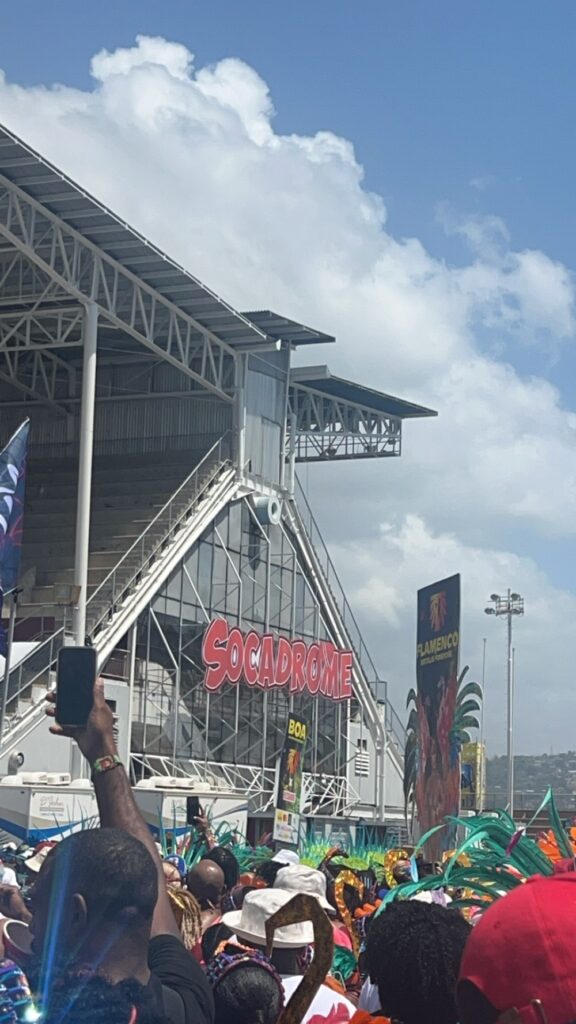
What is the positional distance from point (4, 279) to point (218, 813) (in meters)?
14.3

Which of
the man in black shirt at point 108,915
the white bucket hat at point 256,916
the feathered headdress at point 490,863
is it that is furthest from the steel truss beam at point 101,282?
the man in black shirt at point 108,915

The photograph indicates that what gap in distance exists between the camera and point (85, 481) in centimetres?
2855

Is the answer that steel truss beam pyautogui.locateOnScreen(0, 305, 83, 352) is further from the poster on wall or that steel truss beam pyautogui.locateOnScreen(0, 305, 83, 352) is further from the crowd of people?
the crowd of people

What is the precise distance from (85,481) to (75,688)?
25.4 meters

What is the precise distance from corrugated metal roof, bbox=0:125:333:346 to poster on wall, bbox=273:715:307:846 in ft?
45.3

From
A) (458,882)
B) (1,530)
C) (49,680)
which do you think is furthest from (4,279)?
(458,882)

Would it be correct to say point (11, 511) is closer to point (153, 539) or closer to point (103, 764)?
point (153, 539)

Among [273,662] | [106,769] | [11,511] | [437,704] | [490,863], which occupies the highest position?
[11,511]

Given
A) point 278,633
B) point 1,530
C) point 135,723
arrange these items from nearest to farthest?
point 1,530, point 135,723, point 278,633

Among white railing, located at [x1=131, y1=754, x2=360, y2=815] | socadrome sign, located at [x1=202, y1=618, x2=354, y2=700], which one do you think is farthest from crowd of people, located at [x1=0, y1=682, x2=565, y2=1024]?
socadrome sign, located at [x1=202, y1=618, x2=354, y2=700]

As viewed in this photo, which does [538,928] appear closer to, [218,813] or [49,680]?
[218,813]

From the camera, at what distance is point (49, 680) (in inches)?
1107

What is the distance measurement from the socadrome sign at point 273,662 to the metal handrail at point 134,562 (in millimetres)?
2334

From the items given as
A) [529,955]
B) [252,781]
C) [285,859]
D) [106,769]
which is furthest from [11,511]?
[529,955]
